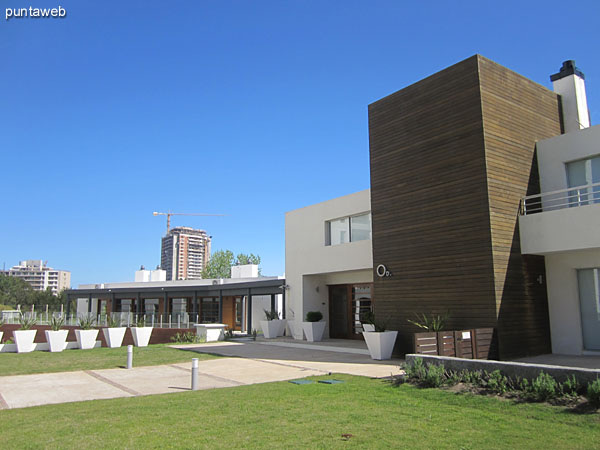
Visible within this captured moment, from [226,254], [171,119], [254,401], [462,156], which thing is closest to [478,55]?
[462,156]

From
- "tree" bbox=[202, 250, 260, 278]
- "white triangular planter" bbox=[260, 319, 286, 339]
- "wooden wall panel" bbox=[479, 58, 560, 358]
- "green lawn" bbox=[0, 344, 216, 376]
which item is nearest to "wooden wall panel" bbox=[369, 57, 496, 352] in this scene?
"wooden wall panel" bbox=[479, 58, 560, 358]

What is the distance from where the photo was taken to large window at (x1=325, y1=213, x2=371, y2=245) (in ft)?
60.4

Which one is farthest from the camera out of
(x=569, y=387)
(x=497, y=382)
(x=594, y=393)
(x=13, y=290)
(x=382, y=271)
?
(x=13, y=290)

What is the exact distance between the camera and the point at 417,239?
13141mm

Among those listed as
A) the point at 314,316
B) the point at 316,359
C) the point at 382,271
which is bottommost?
the point at 316,359

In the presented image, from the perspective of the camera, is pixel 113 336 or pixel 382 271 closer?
pixel 382 271

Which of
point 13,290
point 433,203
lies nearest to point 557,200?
point 433,203

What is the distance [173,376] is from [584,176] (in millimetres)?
11799

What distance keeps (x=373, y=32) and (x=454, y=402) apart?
12.8 m

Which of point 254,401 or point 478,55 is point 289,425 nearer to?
point 254,401

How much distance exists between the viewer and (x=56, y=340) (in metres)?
15.8

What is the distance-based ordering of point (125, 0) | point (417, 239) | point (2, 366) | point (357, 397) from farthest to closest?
point (125, 0)
point (417, 239)
point (2, 366)
point (357, 397)

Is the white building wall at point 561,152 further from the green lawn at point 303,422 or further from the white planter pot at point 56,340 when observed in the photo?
the white planter pot at point 56,340

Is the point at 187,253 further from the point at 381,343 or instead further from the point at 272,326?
the point at 381,343
